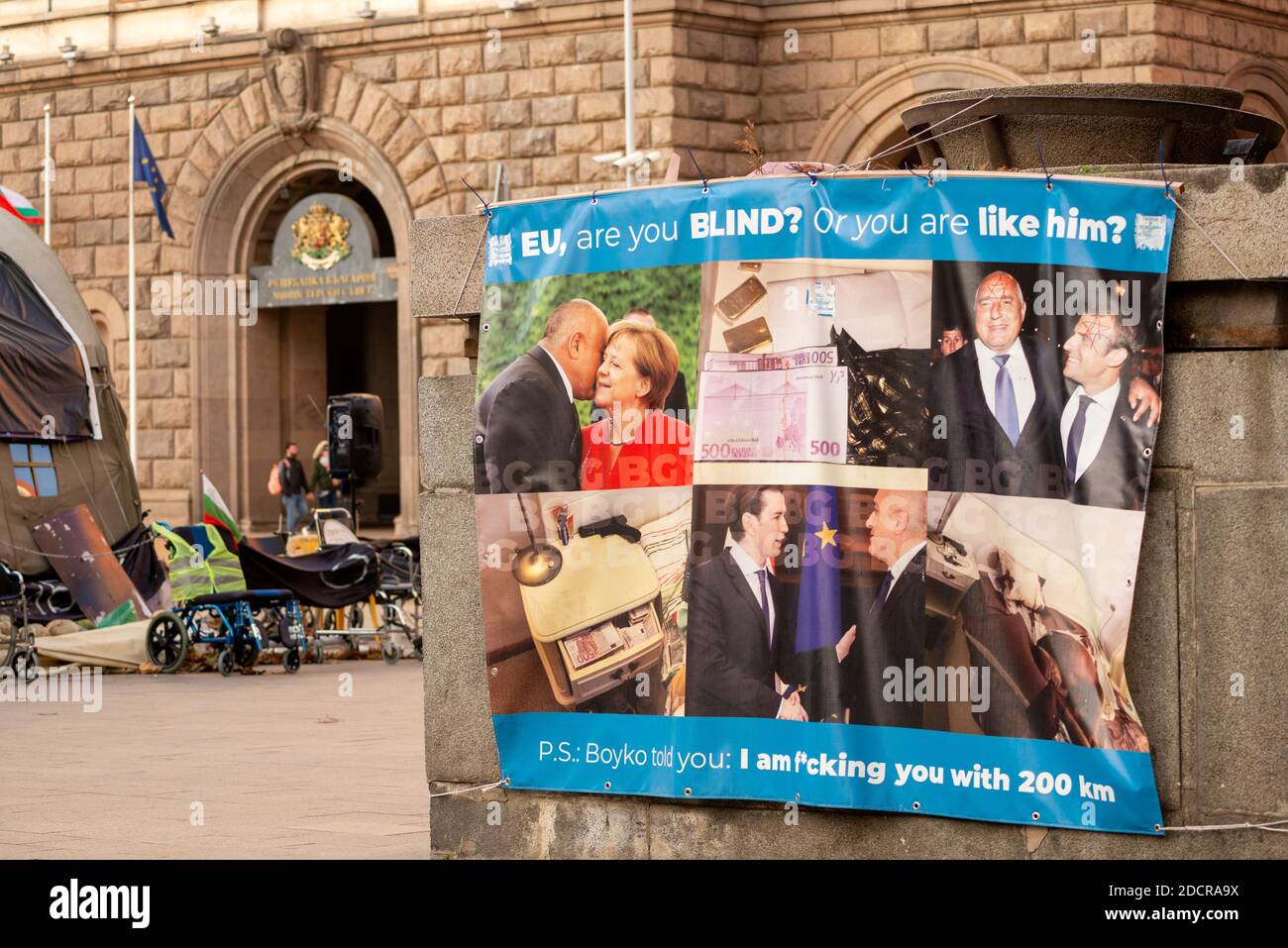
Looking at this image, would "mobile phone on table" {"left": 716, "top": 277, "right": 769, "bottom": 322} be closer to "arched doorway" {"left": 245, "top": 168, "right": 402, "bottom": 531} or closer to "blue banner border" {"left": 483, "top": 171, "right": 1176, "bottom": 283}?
"blue banner border" {"left": 483, "top": 171, "right": 1176, "bottom": 283}

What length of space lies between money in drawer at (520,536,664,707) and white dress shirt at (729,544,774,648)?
0.33 metres

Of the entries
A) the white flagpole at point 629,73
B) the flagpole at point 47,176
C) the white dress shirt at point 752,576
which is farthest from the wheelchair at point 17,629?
the flagpole at point 47,176

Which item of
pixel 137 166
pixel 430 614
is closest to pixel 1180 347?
pixel 430 614

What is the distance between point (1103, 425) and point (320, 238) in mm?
25743

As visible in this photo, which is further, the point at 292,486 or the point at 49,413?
the point at 292,486

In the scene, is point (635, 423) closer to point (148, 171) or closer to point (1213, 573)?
point (1213, 573)

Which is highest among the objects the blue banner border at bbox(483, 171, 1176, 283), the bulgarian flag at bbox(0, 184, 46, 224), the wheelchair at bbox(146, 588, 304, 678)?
Answer: the bulgarian flag at bbox(0, 184, 46, 224)

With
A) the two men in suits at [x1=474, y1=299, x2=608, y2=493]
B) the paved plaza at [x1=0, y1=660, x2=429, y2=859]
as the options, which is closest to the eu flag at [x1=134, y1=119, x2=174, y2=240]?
the paved plaza at [x1=0, y1=660, x2=429, y2=859]

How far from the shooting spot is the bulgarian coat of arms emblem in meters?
31.6

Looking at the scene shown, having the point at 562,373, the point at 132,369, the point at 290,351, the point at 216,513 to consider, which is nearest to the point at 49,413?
the point at 216,513

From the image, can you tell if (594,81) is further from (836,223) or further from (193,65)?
(836,223)

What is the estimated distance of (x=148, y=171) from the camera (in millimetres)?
30922

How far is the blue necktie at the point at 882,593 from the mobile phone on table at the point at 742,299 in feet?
3.19
